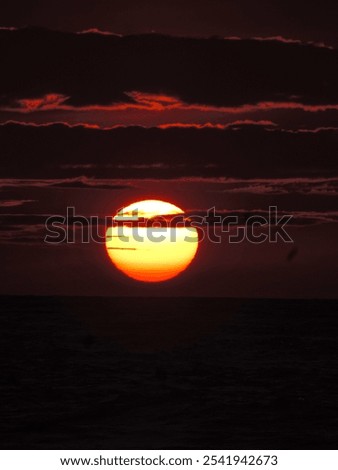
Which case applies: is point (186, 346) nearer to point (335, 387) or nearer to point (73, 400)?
point (335, 387)

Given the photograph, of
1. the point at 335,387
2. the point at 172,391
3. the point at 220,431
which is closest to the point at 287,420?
the point at 220,431

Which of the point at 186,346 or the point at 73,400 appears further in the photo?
the point at 186,346

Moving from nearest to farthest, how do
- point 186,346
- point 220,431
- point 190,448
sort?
point 190,448, point 220,431, point 186,346

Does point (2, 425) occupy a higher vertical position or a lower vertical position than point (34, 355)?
lower

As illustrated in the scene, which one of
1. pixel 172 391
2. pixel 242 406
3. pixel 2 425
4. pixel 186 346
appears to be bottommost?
pixel 2 425
